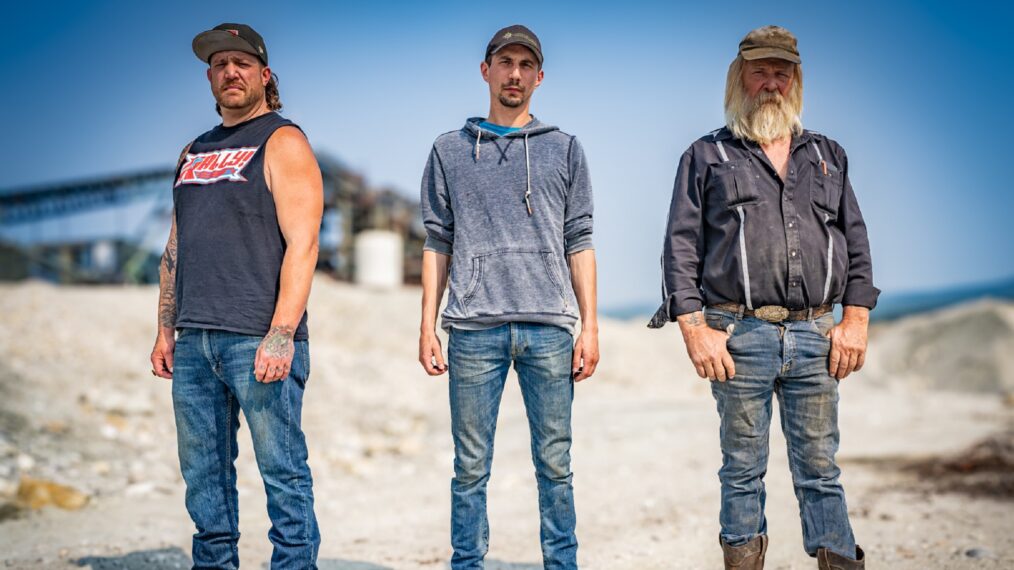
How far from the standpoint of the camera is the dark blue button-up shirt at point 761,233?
3355 mm

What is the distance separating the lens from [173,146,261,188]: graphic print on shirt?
134 inches

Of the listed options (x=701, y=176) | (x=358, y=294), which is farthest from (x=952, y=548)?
(x=358, y=294)

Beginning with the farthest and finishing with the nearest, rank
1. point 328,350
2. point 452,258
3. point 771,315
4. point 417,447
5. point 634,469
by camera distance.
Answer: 1. point 328,350
2. point 417,447
3. point 634,469
4. point 452,258
5. point 771,315

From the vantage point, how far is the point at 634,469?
8.70 metres

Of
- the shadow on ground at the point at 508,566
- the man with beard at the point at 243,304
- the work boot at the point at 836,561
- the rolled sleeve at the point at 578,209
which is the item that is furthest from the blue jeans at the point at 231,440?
the work boot at the point at 836,561

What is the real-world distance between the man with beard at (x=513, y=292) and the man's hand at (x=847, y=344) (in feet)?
3.16

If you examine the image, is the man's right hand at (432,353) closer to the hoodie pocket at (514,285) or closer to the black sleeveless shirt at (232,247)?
the hoodie pocket at (514,285)

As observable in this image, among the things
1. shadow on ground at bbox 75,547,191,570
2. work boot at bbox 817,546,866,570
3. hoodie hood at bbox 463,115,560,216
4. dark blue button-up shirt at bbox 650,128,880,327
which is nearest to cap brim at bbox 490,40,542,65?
hoodie hood at bbox 463,115,560,216

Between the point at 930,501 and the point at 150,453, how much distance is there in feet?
25.0

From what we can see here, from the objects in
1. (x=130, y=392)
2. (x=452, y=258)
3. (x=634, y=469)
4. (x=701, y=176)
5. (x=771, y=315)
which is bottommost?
(x=634, y=469)

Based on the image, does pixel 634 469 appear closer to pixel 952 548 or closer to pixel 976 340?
pixel 952 548

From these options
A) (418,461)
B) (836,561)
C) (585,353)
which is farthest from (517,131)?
(418,461)

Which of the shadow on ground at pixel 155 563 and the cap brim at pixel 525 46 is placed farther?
the shadow on ground at pixel 155 563

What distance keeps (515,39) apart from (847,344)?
1.86 meters
